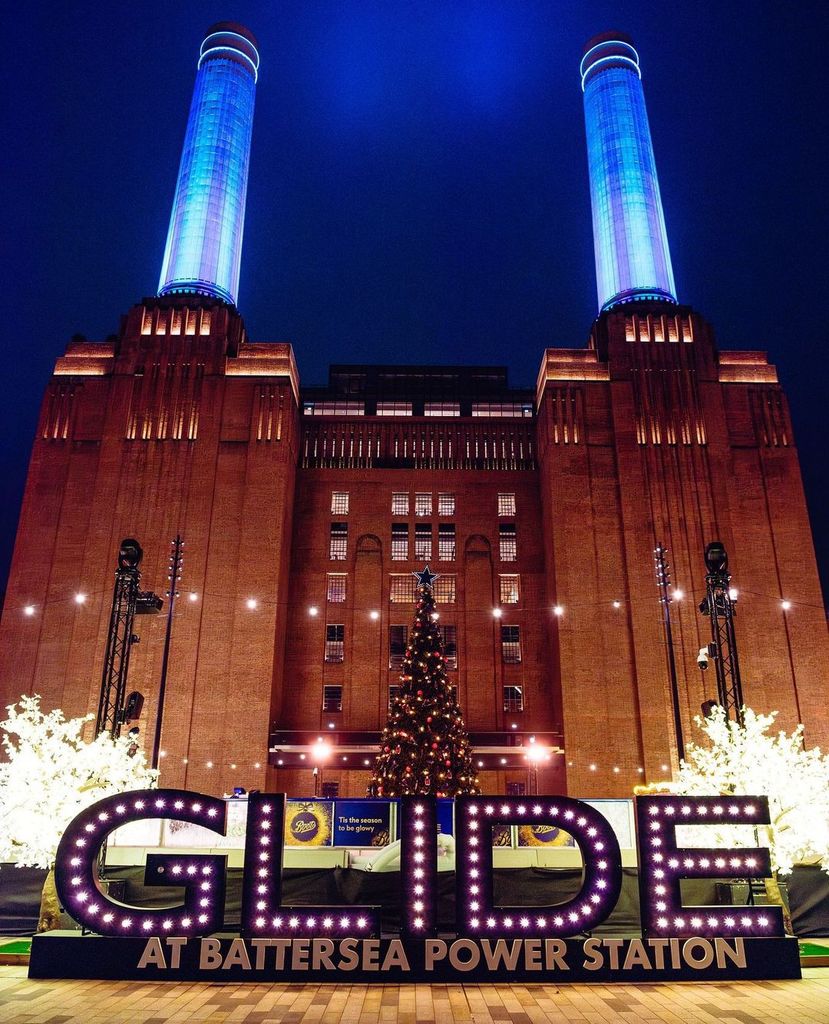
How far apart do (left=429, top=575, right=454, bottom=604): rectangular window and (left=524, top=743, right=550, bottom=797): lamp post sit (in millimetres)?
10113

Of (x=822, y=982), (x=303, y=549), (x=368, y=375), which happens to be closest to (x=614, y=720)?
(x=303, y=549)

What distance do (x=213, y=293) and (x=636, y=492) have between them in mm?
30974

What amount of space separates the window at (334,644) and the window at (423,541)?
21.7ft

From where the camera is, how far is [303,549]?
47.0m

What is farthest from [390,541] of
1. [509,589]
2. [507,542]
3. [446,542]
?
[509,589]

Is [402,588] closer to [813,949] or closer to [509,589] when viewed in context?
[509,589]

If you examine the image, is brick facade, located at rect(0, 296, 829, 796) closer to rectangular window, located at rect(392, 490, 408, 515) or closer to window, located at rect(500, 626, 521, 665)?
window, located at rect(500, 626, 521, 665)

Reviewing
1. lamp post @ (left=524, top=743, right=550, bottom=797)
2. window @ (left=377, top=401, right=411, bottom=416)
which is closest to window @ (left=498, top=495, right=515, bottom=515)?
window @ (left=377, top=401, right=411, bottom=416)

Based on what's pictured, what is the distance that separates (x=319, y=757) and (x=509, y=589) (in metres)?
15.2

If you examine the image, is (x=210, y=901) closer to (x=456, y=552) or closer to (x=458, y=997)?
(x=458, y=997)

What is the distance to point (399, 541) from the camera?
47.3 meters

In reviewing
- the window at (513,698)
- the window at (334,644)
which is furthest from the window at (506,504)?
the window at (334,644)

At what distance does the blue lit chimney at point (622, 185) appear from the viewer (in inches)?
2063

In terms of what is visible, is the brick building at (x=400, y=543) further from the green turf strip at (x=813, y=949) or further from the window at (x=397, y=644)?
the green turf strip at (x=813, y=949)
